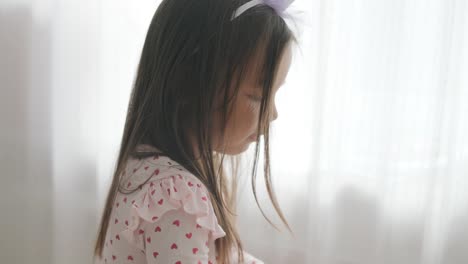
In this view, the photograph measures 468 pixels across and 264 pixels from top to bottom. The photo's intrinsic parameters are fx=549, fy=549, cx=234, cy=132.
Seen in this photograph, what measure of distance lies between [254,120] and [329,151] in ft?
1.22

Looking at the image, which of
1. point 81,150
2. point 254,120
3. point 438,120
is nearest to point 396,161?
point 438,120

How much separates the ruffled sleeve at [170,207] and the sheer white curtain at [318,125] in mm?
366

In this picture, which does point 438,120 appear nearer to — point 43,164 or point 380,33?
point 380,33

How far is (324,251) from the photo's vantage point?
1.17 meters

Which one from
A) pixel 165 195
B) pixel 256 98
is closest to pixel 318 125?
pixel 256 98

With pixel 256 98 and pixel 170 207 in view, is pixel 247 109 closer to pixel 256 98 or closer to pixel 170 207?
pixel 256 98

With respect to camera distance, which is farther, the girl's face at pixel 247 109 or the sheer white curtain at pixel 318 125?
the sheer white curtain at pixel 318 125

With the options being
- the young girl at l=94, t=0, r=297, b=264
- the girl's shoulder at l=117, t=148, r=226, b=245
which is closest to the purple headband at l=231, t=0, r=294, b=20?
the young girl at l=94, t=0, r=297, b=264

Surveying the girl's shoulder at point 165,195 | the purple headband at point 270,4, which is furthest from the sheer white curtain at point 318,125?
the girl's shoulder at point 165,195

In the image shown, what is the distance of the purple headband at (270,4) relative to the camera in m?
0.75

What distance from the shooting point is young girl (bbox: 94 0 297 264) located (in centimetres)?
73

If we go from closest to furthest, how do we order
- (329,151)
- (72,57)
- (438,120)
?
(438,120)
(329,151)
(72,57)

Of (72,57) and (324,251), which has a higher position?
(72,57)

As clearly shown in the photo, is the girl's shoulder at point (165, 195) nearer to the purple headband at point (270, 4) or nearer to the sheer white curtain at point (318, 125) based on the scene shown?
the purple headband at point (270, 4)
